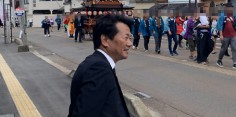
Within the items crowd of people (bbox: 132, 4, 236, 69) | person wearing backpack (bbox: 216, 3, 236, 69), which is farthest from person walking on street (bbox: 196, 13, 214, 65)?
person wearing backpack (bbox: 216, 3, 236, 69)

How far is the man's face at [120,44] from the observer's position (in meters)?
2.50

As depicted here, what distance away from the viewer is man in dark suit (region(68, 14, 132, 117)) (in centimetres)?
227

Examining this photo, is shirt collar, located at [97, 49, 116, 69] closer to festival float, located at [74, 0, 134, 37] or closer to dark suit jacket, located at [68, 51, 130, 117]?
dark suit jacket, located at [68, 51, 130, 117]

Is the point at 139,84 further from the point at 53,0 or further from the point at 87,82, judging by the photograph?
the point at 53,0

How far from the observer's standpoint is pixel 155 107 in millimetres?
7109

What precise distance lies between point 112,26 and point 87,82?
423 mm

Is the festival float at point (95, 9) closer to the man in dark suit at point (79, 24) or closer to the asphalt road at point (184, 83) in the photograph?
the man in dark suit at point (79, 24)

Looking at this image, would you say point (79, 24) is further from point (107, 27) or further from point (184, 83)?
point (107, 27)

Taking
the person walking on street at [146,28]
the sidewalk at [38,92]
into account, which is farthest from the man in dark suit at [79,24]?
the sidewalk at [38,92]

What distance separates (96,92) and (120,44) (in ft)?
1.31

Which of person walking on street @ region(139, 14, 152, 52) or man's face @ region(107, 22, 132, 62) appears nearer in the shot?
man's face @ region(107, 22, 132, 62)

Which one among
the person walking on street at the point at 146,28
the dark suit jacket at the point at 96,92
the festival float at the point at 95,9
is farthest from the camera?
the festival float at the point at 95,9

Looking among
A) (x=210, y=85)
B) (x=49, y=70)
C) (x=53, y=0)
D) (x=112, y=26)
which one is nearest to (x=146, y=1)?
(x=53, y=0)

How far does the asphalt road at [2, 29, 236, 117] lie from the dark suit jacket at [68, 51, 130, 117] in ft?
14.3
